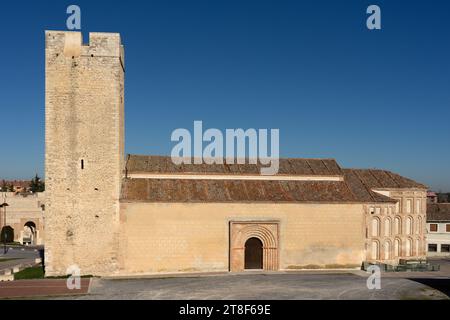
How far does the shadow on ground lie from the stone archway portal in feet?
30.1

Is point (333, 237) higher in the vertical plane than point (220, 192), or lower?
lower

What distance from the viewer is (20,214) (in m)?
54.5

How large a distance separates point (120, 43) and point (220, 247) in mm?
15031

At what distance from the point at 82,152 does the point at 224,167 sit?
1060 cm

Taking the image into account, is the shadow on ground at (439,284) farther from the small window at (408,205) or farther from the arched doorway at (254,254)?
the arched doorway at (254,254)

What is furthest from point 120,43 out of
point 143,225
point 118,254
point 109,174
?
point 118,254

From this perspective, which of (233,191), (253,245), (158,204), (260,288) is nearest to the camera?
(260,288)

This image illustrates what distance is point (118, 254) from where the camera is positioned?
86.8ft

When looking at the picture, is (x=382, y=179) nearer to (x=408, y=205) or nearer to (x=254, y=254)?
(x=408, y=205)

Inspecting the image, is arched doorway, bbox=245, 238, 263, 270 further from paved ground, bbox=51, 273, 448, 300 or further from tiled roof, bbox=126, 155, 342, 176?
tiled roof, bbox=126, 155, 342, 176

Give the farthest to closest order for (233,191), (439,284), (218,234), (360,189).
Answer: (360,189)
(233,191)
(218,234)
(439,284)

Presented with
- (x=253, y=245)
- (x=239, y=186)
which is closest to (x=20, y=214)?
(x=239, y=186)

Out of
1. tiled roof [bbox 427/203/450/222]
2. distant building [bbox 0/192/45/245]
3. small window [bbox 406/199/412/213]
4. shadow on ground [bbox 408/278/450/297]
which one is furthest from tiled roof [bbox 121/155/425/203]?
distant building [bbox 0/192/45/245]
